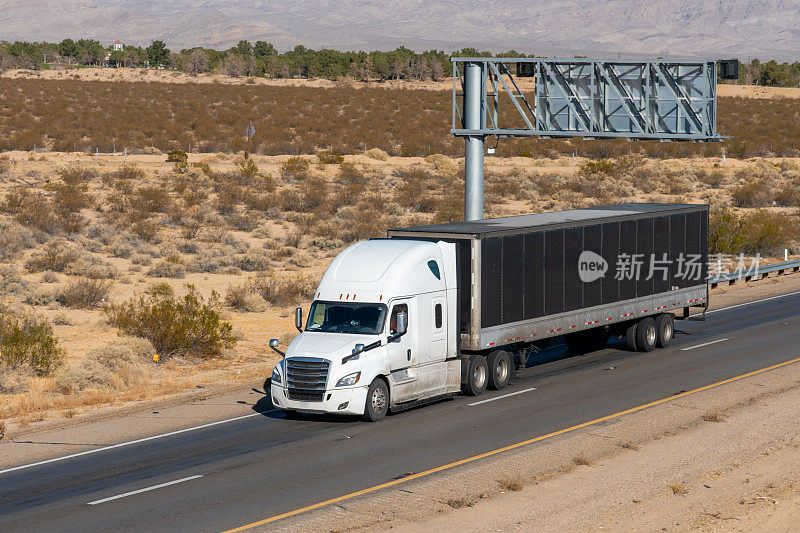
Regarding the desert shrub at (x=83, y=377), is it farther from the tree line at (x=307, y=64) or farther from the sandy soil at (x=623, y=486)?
the tree line at (x=307, y=64)

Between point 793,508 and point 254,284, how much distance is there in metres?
23.9

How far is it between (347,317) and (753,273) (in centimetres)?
2410

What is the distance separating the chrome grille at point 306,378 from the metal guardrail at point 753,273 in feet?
72.0

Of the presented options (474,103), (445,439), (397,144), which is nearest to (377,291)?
(445,439)

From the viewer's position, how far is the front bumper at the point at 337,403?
61.3 ft

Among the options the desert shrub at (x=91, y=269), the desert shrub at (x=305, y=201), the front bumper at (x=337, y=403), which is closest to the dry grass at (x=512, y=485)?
the front bumper at (x=337, y=403)

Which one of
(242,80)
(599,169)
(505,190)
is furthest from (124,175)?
(242,80)

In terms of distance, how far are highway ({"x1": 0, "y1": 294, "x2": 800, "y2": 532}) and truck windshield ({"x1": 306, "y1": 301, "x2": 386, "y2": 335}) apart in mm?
1764

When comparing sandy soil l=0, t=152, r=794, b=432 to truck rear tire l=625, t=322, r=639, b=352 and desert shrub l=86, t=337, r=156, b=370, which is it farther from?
truck rear tire l=625, t=322, r=639, b=352

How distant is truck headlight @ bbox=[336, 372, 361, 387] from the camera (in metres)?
18.7

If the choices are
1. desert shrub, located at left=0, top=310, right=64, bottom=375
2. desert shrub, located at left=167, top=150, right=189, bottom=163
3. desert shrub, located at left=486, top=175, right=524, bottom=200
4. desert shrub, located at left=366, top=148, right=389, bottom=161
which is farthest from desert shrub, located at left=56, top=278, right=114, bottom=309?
desert shrub, located at left=366, top=148, right=389, bottom=161

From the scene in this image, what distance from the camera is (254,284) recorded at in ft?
116

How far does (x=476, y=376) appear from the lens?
844 inches

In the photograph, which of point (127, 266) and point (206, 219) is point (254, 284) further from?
point (206, 219)
